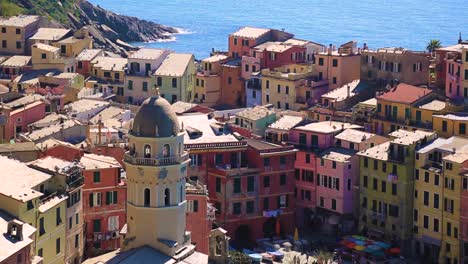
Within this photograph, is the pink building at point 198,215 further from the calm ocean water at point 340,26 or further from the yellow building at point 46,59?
the calm ocean water at point 340,26

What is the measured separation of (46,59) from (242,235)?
957 inches

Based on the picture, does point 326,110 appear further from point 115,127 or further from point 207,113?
point 115,127

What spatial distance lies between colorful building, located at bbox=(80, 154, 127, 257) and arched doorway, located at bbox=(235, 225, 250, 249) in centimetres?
935

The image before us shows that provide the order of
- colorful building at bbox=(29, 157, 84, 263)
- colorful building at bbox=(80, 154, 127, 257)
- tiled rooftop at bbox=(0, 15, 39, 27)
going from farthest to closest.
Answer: tiled rooftop at bbox=(0, 15, 39, 27)
colorful building at bbox=(80, 154, 127, 257)
colorful building at bbox=(29, 157, 84, 263)

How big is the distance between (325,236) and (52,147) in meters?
15.9

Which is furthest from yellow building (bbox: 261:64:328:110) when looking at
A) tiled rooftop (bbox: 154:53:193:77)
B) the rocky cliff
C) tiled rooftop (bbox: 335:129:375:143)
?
the rocky cliff

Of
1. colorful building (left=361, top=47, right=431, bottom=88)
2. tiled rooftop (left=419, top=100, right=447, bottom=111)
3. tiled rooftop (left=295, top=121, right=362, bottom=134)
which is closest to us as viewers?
tiled rooftop (left=295, top=121, right=362, bottom=134)

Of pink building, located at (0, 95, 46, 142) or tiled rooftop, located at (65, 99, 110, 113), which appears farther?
tiled rooftop, located at (65, 99, 110, 113)

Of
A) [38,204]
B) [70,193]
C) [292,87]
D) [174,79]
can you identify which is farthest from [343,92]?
[38,204]

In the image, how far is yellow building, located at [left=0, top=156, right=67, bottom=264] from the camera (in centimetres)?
4775

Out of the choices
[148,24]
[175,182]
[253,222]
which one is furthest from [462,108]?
[148,24]

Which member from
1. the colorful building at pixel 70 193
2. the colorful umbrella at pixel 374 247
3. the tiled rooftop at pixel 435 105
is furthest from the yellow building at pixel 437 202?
the colorful building at pixel 70 193

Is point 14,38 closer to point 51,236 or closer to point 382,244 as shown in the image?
point 382,244

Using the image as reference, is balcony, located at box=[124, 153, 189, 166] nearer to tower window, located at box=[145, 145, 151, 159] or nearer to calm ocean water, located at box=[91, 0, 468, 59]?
tower window, located at box=[145, 145, 151, 159]
